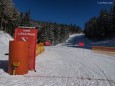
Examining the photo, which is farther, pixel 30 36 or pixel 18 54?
pixel 30 36

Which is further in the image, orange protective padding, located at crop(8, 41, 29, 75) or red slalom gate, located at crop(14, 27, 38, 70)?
red slalom gate, located at crop(14, 27, 38, 70)

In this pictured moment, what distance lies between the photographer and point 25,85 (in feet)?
27.8

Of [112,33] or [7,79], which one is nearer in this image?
[7,79]

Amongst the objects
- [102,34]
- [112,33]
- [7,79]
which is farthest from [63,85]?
[102,34]

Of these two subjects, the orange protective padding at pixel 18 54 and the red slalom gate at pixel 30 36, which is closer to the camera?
the orange protective padding at pixel 18 54

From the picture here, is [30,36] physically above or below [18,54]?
above

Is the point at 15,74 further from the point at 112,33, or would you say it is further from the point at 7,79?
the point at 112,33

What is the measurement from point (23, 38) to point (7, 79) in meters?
3.15

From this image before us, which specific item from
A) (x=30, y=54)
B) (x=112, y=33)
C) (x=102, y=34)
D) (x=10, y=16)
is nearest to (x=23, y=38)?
(x=30, y=54)

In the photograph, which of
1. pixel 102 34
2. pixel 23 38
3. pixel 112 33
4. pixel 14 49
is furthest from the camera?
pixel 102 34

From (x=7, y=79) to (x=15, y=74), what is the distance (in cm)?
112

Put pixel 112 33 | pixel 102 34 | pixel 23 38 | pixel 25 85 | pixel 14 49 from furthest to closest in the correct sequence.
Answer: pixel 102 34, pixel 112 33, pixel 23 38, pixel 14 49, pixel 25 85

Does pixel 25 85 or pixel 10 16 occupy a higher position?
pixel 10 16

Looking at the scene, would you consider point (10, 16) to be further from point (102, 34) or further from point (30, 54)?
point (30, 54)
